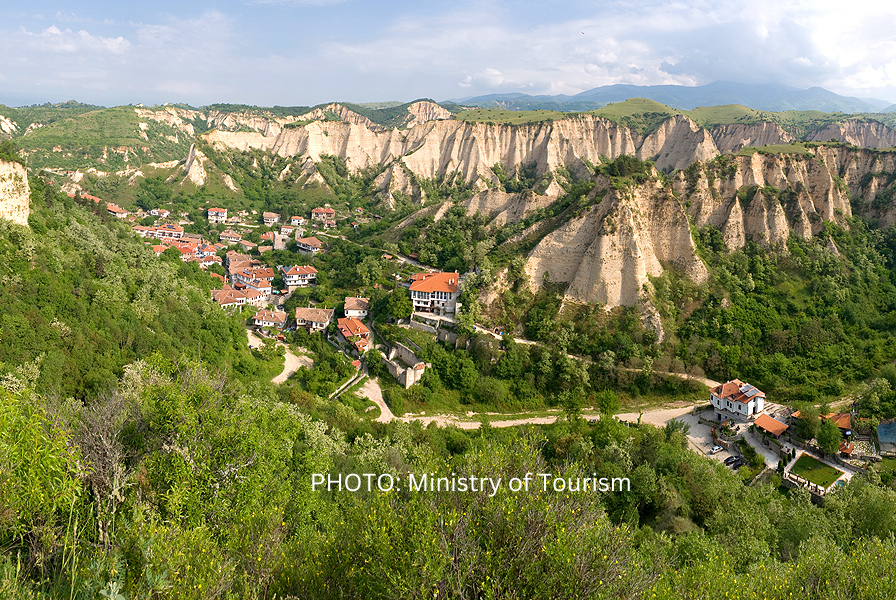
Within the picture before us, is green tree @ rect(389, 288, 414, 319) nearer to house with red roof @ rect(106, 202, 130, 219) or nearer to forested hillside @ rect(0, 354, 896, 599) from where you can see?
forested hillside @ rect(0, 354, 896, 599)

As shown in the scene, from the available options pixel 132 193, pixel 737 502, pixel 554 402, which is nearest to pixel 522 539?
pixel 737 502

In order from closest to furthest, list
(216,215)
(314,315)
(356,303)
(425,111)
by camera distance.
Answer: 1. (314,315)
2. (356,303)
3. (216,215)
4. (425,111)

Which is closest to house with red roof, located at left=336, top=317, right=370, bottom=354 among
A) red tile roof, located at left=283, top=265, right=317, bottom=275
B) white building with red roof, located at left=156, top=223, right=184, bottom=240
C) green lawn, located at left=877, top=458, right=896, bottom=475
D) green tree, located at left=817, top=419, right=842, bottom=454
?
red tile roof, located at left=283, top=265, right=317, bottom=275

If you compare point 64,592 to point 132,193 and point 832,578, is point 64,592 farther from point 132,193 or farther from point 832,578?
point 132,193

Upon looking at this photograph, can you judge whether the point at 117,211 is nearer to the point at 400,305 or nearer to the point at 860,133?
the point at 400,305

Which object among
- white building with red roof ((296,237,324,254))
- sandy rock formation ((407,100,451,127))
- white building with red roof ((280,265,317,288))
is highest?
sandy rock formation ((407,100,451,127))

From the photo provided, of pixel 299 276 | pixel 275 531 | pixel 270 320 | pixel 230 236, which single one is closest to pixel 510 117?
pixel 230 236

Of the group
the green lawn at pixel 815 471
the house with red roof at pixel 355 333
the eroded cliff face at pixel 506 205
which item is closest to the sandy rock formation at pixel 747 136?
the eroded cliff face at pixel 506 205

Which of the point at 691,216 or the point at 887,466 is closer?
the point at 887,466
